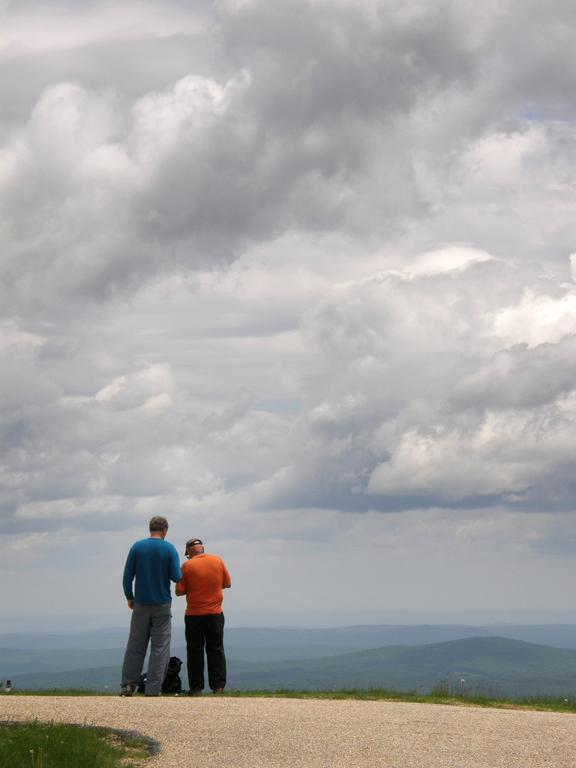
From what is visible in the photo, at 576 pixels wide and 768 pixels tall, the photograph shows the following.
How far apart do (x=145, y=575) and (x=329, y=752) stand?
6149 millimetres

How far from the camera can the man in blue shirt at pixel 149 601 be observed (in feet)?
55.6

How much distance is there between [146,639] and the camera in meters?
16.9

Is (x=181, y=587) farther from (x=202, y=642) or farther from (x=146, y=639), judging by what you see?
(x=146, y=639)

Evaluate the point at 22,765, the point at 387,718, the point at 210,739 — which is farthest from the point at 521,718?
the point at 22,765

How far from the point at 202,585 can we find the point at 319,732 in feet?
19.5

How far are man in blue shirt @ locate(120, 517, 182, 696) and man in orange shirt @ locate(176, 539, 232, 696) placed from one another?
3.11 feet

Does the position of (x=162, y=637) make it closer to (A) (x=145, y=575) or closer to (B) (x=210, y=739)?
(A) (x=145, y=575)

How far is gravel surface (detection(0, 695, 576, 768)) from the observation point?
1128cm

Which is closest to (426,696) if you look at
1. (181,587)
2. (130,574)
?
(181,587)

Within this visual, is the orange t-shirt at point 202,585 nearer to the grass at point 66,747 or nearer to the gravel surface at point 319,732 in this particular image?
the gravel surface at point 319,732

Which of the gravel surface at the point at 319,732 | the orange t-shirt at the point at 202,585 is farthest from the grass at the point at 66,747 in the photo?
the orange t-shirt at the point at 202,585

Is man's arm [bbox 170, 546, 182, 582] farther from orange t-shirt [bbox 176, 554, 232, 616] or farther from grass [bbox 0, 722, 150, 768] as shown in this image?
grass [bbox 0, 722, 150, 768]

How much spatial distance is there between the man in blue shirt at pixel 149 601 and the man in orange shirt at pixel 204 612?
0.95 meters

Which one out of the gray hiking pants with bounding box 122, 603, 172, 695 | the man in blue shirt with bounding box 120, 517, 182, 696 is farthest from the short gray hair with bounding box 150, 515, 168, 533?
the gray hiking pants with bounding box 122, 603, 172, 695
